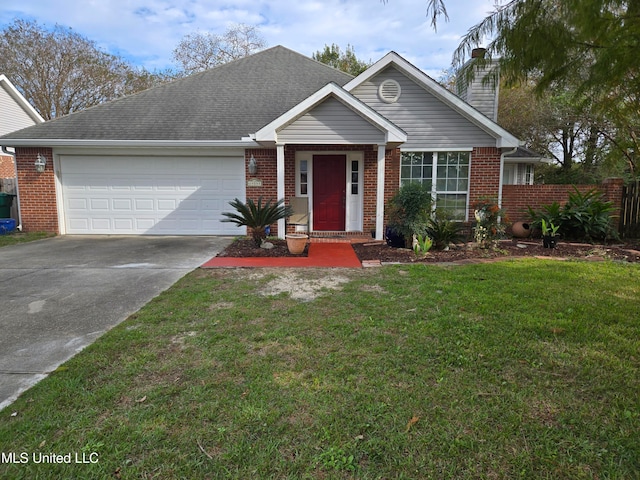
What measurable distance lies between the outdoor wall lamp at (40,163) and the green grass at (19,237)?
1.72 metres

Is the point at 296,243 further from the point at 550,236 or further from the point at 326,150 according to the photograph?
the point at 550,236

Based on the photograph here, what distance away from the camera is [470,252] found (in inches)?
311

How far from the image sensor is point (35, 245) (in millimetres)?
8945

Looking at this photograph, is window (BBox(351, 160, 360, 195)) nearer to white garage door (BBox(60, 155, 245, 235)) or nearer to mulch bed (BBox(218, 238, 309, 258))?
mulch bed (BBox(218, 238, 309, 258))

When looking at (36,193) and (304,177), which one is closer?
(304,177)

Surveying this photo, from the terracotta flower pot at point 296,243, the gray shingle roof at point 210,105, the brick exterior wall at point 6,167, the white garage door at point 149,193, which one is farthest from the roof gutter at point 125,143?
the brick exterior wall at point 6,167

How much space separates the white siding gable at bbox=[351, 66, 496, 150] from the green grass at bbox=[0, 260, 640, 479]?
6187 millimetres

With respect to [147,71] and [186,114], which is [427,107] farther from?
[147,71]

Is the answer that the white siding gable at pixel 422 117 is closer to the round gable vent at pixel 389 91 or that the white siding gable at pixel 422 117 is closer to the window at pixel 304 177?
the round gable vent at pixel 389 91

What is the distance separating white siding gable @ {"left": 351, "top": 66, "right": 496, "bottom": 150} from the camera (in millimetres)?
9750

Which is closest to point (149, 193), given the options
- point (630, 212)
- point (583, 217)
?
point (583, 217)

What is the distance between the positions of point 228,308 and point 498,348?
2892 millimetres

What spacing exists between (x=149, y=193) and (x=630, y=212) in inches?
Result: 489

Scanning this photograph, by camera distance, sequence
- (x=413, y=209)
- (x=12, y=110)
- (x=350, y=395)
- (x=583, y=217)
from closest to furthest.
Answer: (x=350, y=395) → (x=413, y=209) → (x=583, y=217) → (x=12, y=110)
